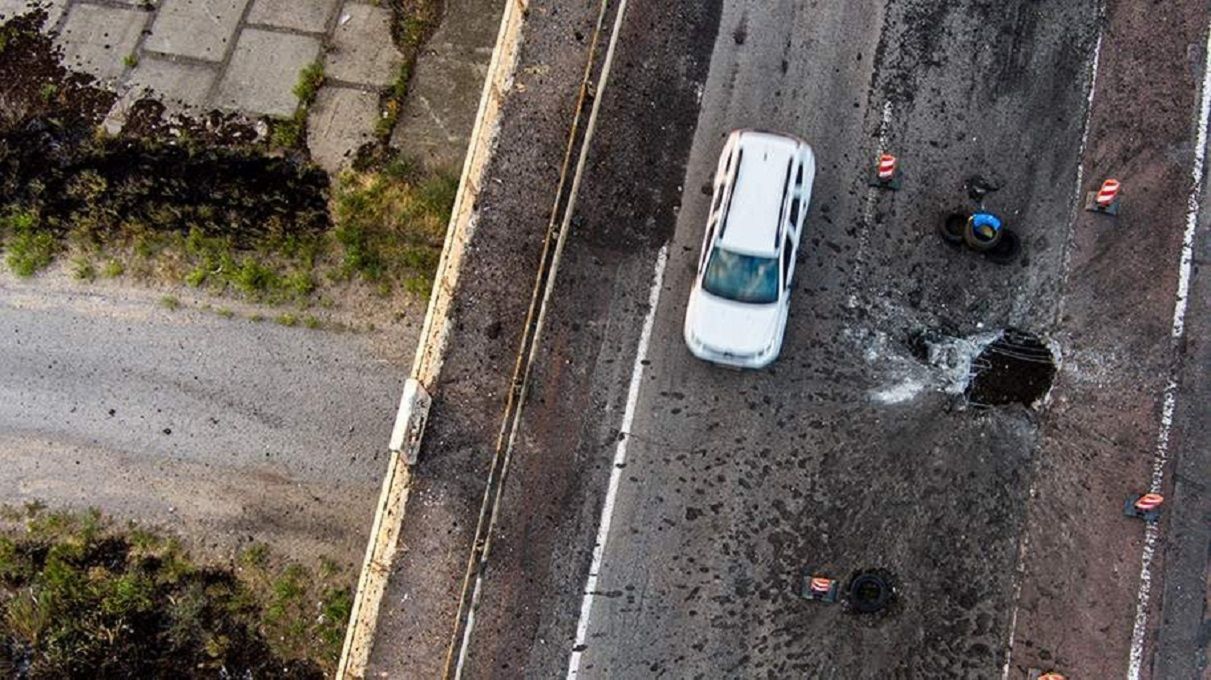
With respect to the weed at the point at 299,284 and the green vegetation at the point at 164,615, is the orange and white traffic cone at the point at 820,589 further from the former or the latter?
the weed at the point at 299,284

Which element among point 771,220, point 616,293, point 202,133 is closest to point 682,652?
point 616,293

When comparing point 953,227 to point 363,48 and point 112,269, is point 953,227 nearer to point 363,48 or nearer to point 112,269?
point 363,48

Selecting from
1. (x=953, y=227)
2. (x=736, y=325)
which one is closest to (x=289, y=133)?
Result: (x=736, y=325)

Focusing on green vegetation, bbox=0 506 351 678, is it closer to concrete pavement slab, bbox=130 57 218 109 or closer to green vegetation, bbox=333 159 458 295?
green vegetation, bbox=333 159 458 295

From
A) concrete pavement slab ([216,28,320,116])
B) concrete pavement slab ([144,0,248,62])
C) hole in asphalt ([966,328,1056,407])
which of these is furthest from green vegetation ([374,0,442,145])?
hole in asphalt ([966,328,1056,407])

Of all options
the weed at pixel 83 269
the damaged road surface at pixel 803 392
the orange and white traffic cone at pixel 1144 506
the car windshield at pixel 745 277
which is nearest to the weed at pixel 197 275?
the weed at pixel 83 269
